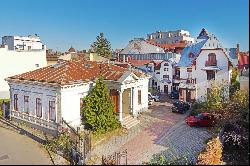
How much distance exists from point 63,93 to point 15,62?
73.1 ft

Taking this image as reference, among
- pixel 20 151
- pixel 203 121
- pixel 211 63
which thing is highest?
pixel 211 63

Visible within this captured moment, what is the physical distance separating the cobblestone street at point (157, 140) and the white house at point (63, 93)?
212cm

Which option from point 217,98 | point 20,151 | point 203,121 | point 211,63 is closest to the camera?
point 20,151

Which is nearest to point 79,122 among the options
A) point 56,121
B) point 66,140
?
point 56,121

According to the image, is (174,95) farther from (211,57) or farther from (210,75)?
(211,57)

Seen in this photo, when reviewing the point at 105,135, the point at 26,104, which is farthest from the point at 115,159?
the point at 26,104

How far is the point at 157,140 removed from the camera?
79.2 ft

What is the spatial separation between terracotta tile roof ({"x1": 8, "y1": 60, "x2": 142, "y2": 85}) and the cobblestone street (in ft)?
18.8

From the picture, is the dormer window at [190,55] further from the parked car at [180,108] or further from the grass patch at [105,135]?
the grass patch at [105,135]

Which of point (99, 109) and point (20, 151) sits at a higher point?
point (99, 109)

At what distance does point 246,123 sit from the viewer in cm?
1939

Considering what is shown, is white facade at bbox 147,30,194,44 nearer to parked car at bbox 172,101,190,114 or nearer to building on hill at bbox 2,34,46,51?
building on hill at bbox 2,34,46,51

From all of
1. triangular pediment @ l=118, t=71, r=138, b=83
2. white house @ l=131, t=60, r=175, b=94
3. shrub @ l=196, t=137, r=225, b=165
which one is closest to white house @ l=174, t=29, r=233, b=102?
white house @ l=131, t=60, r=175, b=94

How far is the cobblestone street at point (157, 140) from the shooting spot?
21.5 metres
